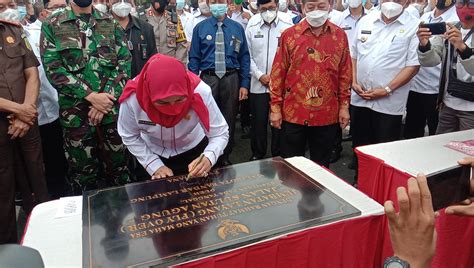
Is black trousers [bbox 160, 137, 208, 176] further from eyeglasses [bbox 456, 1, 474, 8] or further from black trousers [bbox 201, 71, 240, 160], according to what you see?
eyeglasses [bbox 456, 1, 474, 8]

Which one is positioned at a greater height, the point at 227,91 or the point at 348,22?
the point at 348,22

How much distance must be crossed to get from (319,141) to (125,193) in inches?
60.0

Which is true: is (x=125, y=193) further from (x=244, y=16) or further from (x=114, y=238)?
(x=244, y=16)

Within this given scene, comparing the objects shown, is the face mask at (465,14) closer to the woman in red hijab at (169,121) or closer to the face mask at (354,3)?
the woman in red hijab at (169,121)

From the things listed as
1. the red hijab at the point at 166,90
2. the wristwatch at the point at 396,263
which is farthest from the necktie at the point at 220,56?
the wristwatch at the point at 396,263

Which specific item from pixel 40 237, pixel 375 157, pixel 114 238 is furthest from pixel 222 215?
pixel 375 157

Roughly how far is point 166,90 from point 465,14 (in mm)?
1854

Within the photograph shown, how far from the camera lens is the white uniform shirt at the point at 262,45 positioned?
3531 mm

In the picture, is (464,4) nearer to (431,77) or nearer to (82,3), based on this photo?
(431,77)

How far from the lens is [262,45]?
3.55m

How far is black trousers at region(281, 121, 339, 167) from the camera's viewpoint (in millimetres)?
2607

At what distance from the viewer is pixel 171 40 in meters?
3.88

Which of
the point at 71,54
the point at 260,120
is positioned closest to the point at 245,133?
the point at 260,120

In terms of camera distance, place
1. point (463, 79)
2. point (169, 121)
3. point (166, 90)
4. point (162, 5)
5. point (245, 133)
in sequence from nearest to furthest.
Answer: point (166, 90), point (169, 121), point (463, 79), point (162, 5), point (245, 133)
